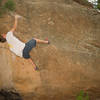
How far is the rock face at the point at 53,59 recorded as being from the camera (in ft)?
16.5

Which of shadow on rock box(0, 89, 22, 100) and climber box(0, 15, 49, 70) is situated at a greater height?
climber box(0, 15, 49, 70)

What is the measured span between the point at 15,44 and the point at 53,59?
2.84ft

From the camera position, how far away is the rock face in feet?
16.5

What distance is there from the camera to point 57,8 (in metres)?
5.83

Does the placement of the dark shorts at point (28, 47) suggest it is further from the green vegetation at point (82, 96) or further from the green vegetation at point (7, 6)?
the green vegetation at point (82, 96)

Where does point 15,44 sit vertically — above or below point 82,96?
above

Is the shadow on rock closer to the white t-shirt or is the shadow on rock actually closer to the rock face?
the rock face

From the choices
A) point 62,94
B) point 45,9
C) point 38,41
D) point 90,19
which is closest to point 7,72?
point 38,41

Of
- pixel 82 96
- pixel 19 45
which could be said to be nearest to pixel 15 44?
pixel 19 45

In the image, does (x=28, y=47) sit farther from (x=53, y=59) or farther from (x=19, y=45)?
(x=53, y=59)

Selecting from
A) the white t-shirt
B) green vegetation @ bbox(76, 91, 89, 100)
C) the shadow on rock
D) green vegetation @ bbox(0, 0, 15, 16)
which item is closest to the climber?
the white t-shirt

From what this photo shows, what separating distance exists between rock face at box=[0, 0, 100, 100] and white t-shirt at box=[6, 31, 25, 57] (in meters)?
0.10

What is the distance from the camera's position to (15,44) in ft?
16.5

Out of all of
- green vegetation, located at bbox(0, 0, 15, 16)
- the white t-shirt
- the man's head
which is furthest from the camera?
green vegetation, located at bbox(0, 0, 15, 16)
